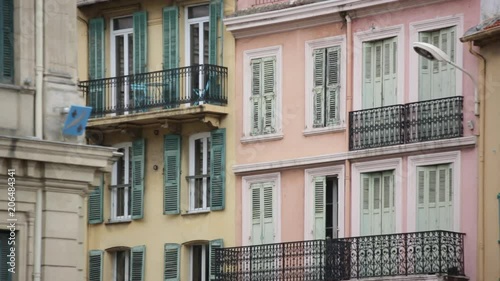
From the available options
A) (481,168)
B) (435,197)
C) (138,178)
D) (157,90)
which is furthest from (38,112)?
(138,178)

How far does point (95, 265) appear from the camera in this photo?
193 feet

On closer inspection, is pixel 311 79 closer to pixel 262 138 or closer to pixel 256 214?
pixel 262 138

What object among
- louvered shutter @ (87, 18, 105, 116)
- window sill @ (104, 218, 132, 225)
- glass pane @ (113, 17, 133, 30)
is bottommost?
window sill @ (104, 218, 132, 225)

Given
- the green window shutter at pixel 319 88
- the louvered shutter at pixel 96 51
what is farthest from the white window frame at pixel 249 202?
the louvered shutter at pixel 96 51

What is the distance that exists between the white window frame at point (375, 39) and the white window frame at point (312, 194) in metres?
1.70

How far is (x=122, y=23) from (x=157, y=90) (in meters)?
2.90

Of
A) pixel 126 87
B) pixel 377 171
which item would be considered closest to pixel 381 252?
pixel 377 171

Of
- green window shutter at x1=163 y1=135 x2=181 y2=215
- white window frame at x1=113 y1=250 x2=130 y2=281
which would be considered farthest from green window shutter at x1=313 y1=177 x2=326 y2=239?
white window frame at x1=113 y1=250 x2=130 y2=281

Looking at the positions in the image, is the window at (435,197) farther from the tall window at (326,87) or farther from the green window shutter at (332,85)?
the tall window at (326,87)

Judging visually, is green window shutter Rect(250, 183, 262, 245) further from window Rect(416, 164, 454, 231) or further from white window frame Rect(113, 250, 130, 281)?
window Rect(416, 164, 454, 231)

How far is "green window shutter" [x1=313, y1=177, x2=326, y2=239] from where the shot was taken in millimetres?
54031

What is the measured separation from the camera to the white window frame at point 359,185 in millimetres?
51844

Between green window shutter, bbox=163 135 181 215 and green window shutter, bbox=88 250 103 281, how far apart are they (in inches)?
99.1

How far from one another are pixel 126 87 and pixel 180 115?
2.29m
